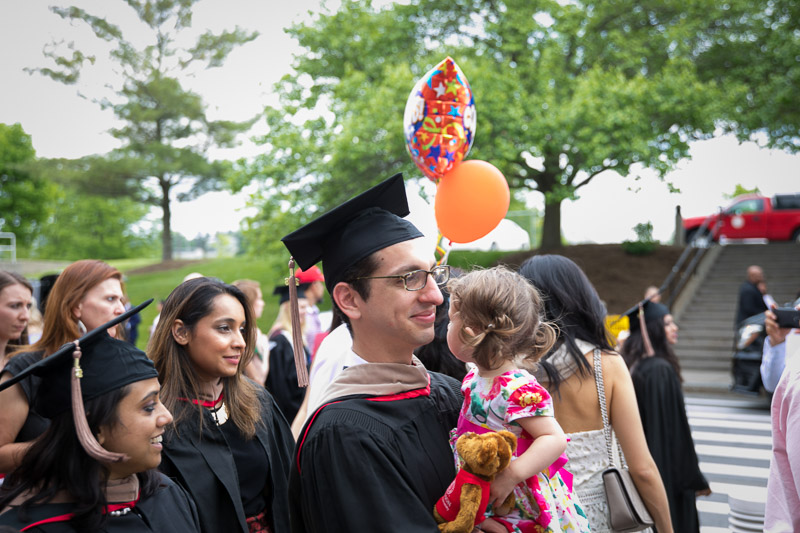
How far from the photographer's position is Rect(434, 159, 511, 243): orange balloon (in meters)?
4.72

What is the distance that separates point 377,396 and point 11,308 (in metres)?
2.87

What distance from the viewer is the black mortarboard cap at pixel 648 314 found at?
5023mm

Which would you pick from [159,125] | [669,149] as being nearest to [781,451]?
[669,149]

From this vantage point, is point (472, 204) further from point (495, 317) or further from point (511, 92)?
point (511, 92)

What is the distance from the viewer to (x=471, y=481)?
2039 mm

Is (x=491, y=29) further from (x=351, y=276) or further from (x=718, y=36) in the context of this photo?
(x=351, y=276)

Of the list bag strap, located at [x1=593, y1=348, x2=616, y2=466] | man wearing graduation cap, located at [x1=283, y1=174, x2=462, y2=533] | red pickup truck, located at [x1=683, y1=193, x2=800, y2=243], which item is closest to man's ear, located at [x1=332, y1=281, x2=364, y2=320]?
man wearing graduation cap, located at [x1=283, y1=174, x2=462, y2=533]

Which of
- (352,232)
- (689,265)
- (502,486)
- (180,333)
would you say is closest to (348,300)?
(352,232)

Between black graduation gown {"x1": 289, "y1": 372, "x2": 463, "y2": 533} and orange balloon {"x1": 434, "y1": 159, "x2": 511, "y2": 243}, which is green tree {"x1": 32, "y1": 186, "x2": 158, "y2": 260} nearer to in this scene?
A: orange balloon {"x1": 434, "y1": 159, "x2": 511, "y2": 243}

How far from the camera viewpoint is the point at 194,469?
10.1ft

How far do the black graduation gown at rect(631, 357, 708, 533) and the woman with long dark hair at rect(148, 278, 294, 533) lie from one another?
2463 mm

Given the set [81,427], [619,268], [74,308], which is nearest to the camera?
[81,427]

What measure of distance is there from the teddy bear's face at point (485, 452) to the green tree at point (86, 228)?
4232 cm

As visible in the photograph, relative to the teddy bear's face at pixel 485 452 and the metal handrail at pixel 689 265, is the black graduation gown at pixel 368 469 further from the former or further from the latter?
the metal handrail at pixel 689 265
